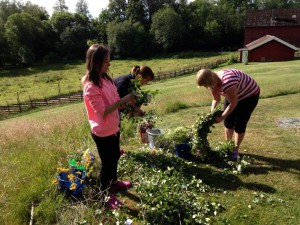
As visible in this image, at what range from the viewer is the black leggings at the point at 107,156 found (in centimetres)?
351

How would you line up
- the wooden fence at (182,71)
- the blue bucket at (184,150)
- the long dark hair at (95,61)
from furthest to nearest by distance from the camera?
the wooden fence at (182,71)
the blue bucket at (184,150)
the long dark hair at (95,61)

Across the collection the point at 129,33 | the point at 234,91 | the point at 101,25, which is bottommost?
the point at 234,91

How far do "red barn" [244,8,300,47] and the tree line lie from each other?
9.06 meters

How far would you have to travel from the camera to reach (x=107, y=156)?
359 centimetres

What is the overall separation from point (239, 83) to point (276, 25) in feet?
143

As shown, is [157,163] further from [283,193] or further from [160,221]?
[283,193]

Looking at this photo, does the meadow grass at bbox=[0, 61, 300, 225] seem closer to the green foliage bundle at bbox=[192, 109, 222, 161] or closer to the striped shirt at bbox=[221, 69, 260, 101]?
the green foliage bundle at bbox=[192, 109, 222, 161]

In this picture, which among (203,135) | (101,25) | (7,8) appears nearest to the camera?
(203,135)

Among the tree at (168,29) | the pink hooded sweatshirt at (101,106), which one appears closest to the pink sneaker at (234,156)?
the pink hooded sweatshirt at (101,106)

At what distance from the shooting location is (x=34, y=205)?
3.40 metres

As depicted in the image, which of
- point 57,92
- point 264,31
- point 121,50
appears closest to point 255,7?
point 264,31

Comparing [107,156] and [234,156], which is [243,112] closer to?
[234,156]

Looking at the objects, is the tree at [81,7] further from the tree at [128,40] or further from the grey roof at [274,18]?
the grey roof at [274,18]

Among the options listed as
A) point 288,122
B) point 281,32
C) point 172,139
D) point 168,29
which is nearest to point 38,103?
point 172,139
